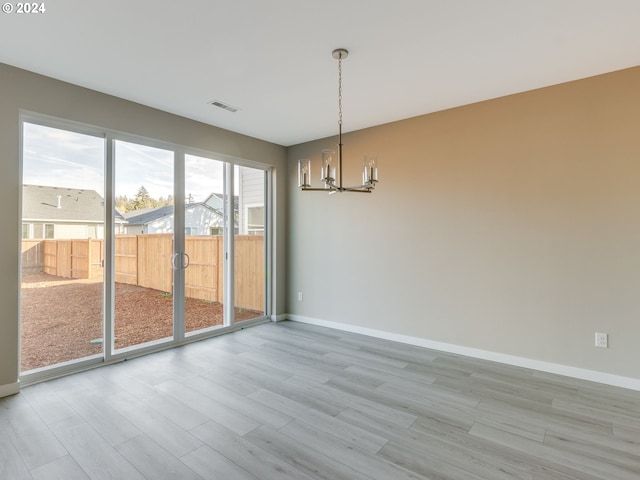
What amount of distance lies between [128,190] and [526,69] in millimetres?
4213

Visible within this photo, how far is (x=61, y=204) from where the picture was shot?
3.24 meters

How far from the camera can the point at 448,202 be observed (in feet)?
12.8

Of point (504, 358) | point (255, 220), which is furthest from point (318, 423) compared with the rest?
point (255, 220)

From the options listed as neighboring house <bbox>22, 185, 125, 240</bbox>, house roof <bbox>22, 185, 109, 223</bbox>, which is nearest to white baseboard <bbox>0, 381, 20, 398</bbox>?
neighboring house <bbox>22, 185, 125, 240</bbox>

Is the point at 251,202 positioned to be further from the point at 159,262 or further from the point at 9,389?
the point at 9,389

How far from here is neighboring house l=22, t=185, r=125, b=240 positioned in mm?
3078

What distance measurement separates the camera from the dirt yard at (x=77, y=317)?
123 inches

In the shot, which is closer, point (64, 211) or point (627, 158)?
point (627, 158)

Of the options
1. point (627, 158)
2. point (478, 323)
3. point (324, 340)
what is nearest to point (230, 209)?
point (324, 340)

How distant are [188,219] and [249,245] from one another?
44.6 inches

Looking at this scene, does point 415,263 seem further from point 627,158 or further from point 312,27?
point 312,27

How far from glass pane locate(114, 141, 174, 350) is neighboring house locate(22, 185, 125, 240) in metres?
0.21

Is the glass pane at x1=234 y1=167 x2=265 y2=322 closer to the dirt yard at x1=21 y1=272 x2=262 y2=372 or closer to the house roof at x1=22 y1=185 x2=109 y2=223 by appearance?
the dirt yard at x1=21 y1=272 x2=262 y2=372

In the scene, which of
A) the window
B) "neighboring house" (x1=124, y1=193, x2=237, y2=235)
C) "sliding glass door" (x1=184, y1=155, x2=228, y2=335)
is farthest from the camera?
the window
